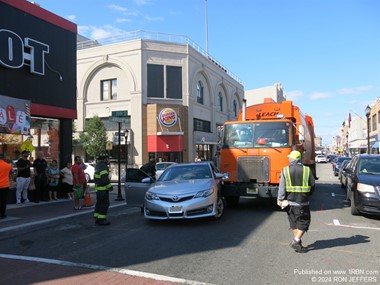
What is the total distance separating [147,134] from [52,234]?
2355 centimetres

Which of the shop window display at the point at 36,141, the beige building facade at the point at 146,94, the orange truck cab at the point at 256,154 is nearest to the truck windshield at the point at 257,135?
the orange truck cab at the point at 256,154

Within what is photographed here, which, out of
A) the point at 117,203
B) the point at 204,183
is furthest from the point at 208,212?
the point at 117,203

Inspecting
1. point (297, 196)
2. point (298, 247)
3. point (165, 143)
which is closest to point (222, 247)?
point (298, 247)

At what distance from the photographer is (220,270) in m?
5.71

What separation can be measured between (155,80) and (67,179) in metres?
19.5

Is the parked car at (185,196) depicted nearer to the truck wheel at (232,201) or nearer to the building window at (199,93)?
the truck wheel at (232,201)

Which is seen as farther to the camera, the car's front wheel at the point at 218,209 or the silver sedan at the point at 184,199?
the car's front wheel at the point at 218,209

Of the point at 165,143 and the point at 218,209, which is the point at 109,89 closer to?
the point at 165,143

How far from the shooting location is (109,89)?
112 ft

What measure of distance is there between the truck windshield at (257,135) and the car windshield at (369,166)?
2.33 m

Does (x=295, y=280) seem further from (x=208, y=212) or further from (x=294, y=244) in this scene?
(x=208, y=212)

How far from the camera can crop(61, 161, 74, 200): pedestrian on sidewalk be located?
14492 millimetres

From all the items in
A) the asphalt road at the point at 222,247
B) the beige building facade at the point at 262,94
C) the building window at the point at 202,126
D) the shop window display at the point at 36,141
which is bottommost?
the asphalt road at the point at 222,247

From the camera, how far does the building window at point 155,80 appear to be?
107 feet
